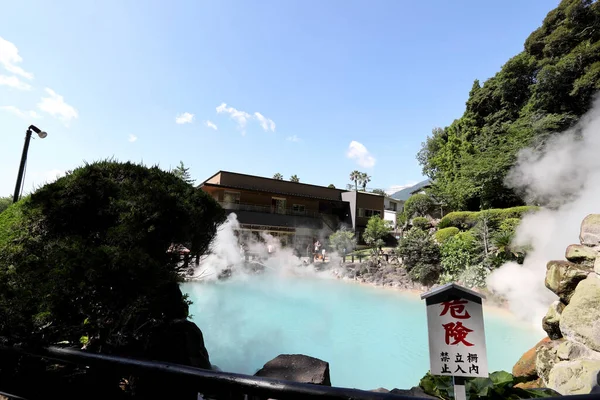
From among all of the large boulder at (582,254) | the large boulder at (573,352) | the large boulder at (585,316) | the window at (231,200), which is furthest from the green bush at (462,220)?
the window at (231,200)

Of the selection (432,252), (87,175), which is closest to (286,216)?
(432,252)

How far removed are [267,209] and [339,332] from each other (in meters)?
16.5

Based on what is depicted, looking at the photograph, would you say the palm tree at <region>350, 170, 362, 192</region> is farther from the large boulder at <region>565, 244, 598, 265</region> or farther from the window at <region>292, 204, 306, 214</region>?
the large boulder at <region>565, 244, 598, 265</region>

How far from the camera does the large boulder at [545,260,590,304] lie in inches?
197

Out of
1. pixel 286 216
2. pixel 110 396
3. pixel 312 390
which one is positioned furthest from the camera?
pixel 286 216

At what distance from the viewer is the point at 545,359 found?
4488 millimetres

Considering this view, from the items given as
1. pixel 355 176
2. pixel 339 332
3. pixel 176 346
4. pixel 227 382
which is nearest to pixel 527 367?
pixel 339 332

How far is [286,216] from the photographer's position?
79.5 feet

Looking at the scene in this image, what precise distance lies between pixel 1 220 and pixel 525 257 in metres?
13.8

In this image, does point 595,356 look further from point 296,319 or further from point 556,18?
point 556,18

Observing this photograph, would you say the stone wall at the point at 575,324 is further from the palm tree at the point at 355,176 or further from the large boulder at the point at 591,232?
the palm tree at the point at 355,176

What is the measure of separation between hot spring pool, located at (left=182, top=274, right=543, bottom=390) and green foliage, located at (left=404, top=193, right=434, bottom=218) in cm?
1305

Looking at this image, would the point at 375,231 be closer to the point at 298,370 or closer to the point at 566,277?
the point at 566,277

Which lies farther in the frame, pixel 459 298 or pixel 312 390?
pixel 459 298
